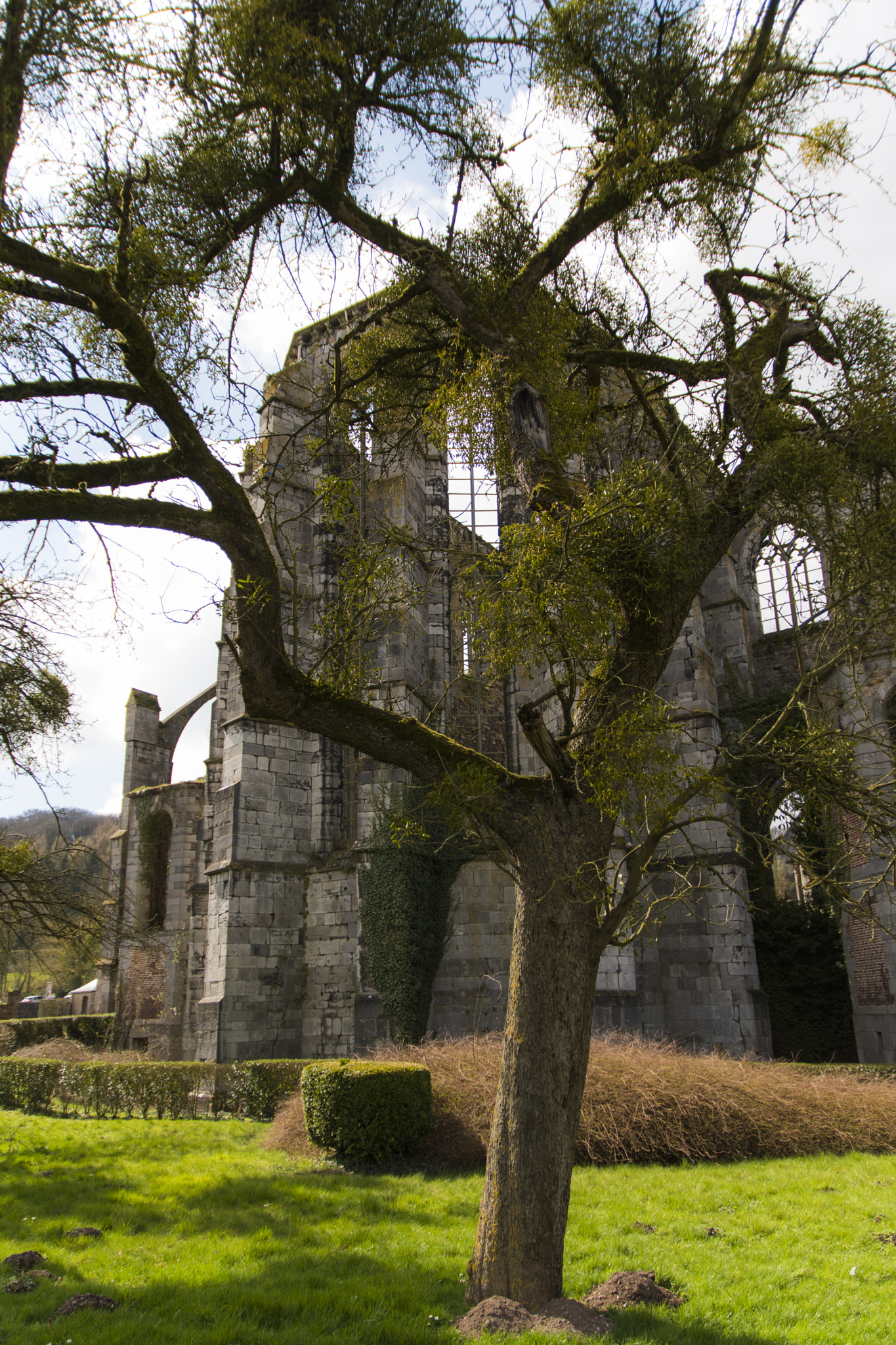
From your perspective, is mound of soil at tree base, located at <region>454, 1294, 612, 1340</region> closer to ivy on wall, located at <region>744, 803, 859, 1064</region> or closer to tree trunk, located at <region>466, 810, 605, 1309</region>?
tree trunk, located at <region>466, 810, 605, 1309</region>

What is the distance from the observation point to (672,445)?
5.48 meters

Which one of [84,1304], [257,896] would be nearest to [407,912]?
[257,896]

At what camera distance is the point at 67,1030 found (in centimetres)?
2234

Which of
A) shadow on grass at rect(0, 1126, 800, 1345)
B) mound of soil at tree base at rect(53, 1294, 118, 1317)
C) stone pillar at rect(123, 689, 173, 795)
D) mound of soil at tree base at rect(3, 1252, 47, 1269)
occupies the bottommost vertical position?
shadow on grass at rect(0, 1126, 800, 1345)

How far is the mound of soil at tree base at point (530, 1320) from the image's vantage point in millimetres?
3811

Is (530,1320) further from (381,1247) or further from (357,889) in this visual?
(357,889)

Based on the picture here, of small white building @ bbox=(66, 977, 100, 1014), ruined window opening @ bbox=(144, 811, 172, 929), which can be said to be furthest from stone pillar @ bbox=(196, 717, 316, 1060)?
small white building @ bbox=(66, 977, 100, 1014)

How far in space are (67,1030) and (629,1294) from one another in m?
22.0

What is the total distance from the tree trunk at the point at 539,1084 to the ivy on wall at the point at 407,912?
7.38 m

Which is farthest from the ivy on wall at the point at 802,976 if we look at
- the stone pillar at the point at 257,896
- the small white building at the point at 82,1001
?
the small white building at the point at 82,1001

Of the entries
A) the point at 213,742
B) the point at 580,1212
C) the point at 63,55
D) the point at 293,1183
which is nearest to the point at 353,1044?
the point at 293,1183

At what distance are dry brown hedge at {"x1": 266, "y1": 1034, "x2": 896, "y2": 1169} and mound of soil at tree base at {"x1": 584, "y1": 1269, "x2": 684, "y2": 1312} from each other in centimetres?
335

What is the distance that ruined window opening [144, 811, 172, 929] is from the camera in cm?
2267

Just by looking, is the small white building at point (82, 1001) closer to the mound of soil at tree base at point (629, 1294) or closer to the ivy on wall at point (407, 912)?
the ivy on wall at point (407, 912)
